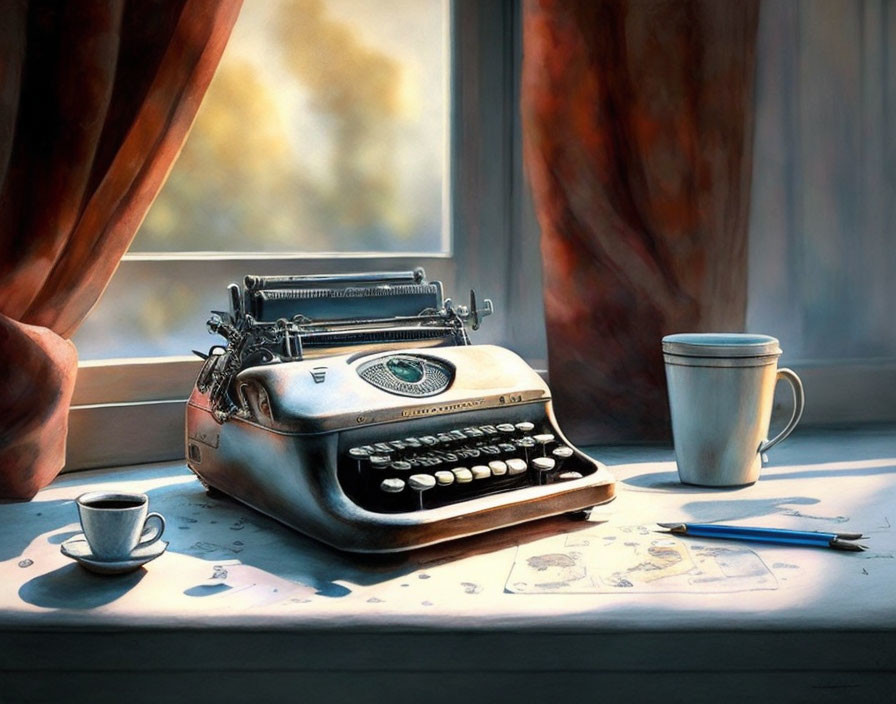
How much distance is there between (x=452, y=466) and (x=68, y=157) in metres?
0.69

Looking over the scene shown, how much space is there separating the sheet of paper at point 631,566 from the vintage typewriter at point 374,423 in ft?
0.21

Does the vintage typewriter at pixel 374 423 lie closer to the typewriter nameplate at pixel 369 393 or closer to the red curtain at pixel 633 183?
the typewriter nameplate at pixel 369 393

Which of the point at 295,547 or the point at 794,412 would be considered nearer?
the point at 295,547

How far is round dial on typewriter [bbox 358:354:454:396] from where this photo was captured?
4.34ft

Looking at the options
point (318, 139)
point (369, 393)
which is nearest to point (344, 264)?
point (318, 139)

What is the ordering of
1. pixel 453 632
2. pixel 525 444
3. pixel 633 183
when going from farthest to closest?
pixel 633 183
pixel 525 444
pixel 453 632

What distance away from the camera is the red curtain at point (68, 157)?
1415 mm

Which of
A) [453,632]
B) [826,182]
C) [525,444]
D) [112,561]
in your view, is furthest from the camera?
[826,182]

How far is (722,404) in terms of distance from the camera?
145cm

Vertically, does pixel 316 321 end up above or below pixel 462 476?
above

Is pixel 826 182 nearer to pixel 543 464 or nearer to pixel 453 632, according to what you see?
pixel 543 464

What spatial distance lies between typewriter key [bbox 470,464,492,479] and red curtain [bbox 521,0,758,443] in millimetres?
600

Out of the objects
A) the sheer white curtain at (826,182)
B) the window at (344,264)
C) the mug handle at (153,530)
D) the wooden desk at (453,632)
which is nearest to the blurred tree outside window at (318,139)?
the window at (344,264)

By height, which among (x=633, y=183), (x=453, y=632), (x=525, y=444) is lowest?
(x=453, y=632)
